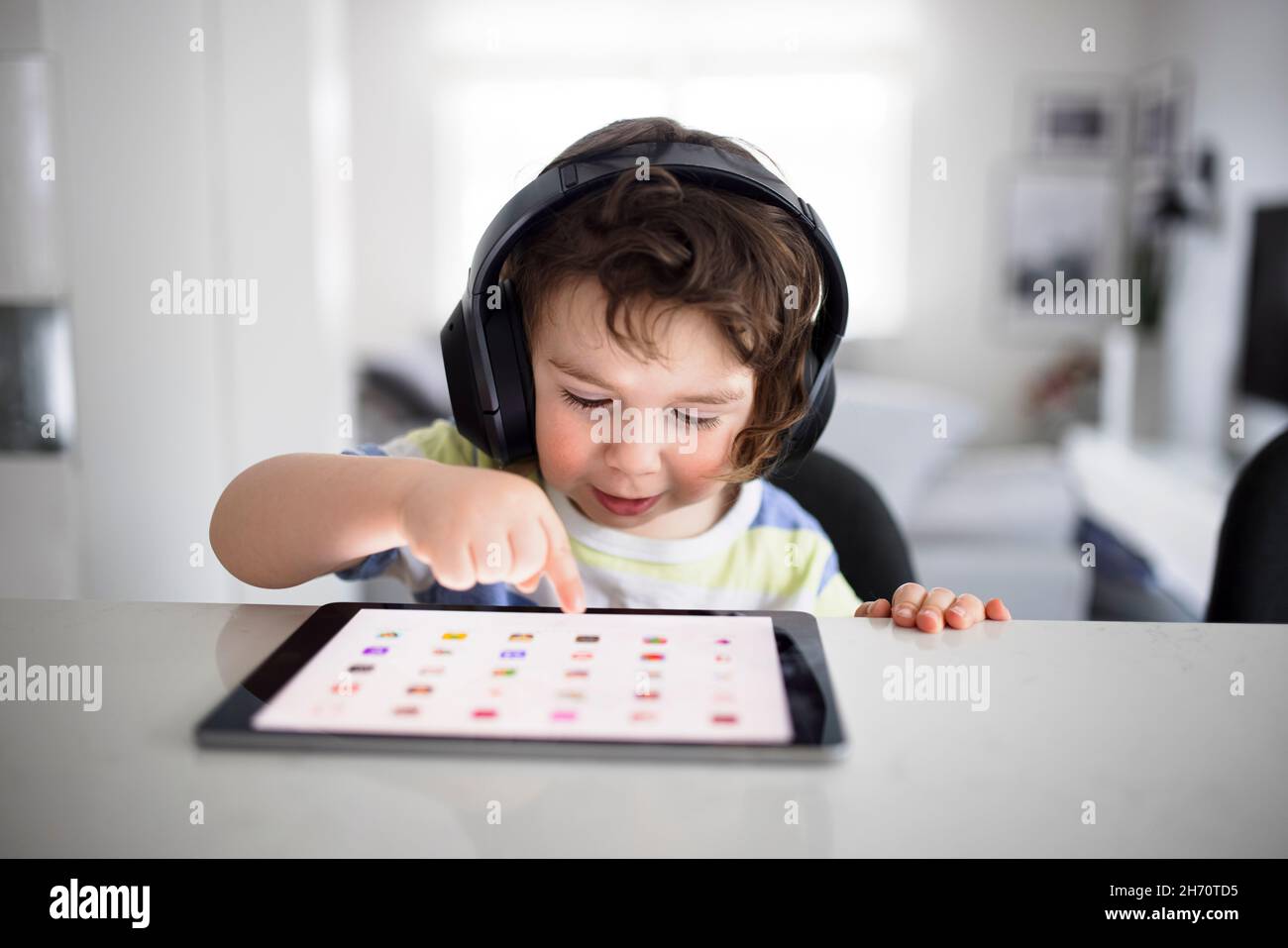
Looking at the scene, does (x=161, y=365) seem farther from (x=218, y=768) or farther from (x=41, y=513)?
(x=218, y=768)

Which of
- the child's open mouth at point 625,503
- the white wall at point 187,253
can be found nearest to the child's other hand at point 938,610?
the child's open mouth at point 625,503

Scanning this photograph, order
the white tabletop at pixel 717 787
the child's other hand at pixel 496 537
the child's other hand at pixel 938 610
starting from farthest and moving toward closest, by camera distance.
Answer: the child's other hand at pixel 938 610, the child's other hand at pixel 496 537, the white tabletop at pixel 717 787

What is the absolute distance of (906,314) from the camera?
5547 millimetres

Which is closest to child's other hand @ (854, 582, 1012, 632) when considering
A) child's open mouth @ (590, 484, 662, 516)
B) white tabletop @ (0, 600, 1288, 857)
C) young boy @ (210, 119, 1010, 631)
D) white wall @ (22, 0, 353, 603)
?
young boy @ (210, 119, 1010, 631)

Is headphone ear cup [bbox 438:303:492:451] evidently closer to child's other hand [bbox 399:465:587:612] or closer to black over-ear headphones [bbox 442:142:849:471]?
black over-ear headphones [bbox 442:142:849:471]

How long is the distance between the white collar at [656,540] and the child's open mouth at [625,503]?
0.08 metres

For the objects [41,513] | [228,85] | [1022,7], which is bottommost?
[41,513]

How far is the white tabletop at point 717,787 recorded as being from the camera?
0.40m

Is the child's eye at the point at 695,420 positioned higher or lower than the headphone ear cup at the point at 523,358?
lower

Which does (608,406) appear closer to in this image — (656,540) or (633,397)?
(633,397)

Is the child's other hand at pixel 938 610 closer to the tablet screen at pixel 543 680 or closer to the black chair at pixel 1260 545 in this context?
the tablet screen at pixel 543 680

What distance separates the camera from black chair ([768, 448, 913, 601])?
103 cm
